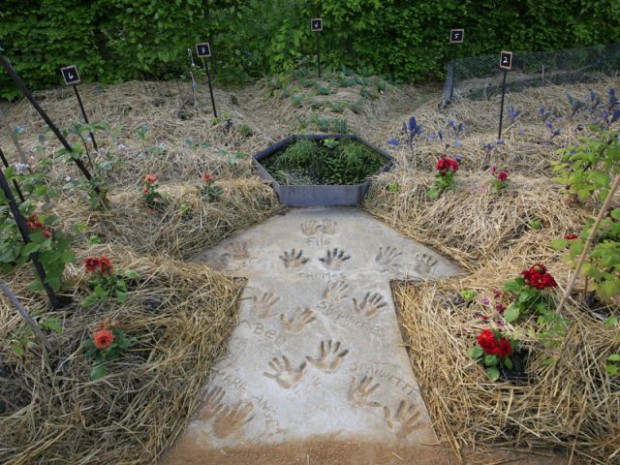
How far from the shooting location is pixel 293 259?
112 inches

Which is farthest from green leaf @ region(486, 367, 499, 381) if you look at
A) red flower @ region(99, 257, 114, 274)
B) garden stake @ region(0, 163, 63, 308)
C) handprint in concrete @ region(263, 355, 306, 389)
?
garden stake @ region(0, 163, 63, 308)

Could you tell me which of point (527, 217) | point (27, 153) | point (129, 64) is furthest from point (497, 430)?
point (129, 64)

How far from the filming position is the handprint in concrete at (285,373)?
207 cm

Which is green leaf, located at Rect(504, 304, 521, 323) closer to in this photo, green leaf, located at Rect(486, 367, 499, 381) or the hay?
the hay

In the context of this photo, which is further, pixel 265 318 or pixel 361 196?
pixel 361 196

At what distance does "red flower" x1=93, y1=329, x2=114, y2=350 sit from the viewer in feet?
6.15

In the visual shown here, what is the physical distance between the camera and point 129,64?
5.10 metres

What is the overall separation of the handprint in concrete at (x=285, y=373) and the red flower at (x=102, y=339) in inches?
27.5

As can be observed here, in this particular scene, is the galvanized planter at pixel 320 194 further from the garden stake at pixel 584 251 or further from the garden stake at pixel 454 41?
the garden stake at pixel 454 41

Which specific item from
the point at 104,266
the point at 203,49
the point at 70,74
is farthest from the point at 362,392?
the point at 203,49

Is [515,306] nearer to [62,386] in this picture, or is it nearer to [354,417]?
[354,417]

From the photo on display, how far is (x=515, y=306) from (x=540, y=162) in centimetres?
174

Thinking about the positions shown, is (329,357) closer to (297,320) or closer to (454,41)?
(297,320)

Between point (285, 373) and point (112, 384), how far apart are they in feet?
2.47
